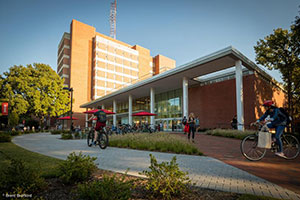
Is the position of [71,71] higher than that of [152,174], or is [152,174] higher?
[71,71]

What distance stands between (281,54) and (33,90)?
36.5 meters

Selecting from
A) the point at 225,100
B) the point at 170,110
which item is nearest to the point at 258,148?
the point at 225,100

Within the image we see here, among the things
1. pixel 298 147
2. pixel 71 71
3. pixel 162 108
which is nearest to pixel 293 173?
pixel 298 147

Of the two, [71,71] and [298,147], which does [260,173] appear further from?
[71,71]

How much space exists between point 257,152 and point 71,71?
48915 millimetres

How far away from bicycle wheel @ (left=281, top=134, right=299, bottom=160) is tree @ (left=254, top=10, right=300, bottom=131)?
50.3 feet

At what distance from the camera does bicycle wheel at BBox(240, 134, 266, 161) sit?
5.77 meters

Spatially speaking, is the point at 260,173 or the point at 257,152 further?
the point at 257,152

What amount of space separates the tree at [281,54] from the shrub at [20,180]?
2189 cm

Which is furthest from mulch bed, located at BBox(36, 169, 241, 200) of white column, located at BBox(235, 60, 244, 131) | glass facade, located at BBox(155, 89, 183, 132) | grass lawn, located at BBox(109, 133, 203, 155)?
glass facade, located at BBox(155, 89, 183, 132)

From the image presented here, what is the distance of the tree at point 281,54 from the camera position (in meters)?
18.3

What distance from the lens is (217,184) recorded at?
3.37 m

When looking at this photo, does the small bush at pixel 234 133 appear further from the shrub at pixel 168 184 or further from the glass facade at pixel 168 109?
the glass facade at pixel 168 109

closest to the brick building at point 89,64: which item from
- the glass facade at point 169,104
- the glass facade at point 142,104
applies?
the glass facade at point 142,104
